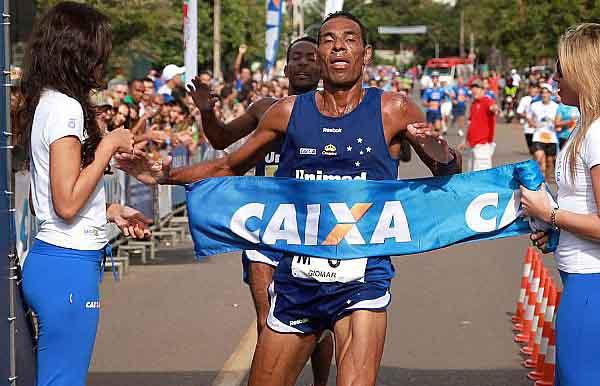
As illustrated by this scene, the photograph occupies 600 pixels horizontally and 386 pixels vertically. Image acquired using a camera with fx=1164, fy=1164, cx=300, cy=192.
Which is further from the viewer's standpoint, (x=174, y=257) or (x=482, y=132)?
(x=482, y=132)

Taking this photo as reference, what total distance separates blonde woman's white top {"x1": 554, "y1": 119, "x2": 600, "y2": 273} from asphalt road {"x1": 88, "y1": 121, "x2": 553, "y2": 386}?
3091mm

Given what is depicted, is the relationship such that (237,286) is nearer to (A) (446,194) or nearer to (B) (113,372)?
(B) (113,372)

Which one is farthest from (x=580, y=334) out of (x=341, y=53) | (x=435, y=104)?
(x=435, y=104)

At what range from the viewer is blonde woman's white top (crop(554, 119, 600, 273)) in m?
4.43

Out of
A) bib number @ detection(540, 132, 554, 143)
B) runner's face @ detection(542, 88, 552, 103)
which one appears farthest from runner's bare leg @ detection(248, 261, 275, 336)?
runner's face @ detection(542, 88, 552, 103)

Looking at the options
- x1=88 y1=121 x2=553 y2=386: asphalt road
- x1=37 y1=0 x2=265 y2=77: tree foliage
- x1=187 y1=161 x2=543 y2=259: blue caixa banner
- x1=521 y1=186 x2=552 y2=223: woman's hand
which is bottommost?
x1=88 y1=121 x2=553 y2=386: asphalt road

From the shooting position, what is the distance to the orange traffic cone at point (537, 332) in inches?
316

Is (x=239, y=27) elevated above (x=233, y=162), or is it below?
above

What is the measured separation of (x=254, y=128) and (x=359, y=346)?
2252mm

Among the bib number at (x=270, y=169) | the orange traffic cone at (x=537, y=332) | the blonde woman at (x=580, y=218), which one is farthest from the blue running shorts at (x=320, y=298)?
the orange traffic cone at (x=537, y=332)

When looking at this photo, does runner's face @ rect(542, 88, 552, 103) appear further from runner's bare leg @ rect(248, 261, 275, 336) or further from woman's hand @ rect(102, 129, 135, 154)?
woman's hand @ rect(102, 129, 135, 154)

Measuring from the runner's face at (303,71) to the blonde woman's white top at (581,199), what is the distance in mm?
2754

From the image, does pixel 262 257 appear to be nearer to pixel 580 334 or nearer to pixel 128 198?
pixel 580 334

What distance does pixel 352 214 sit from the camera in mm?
5305
